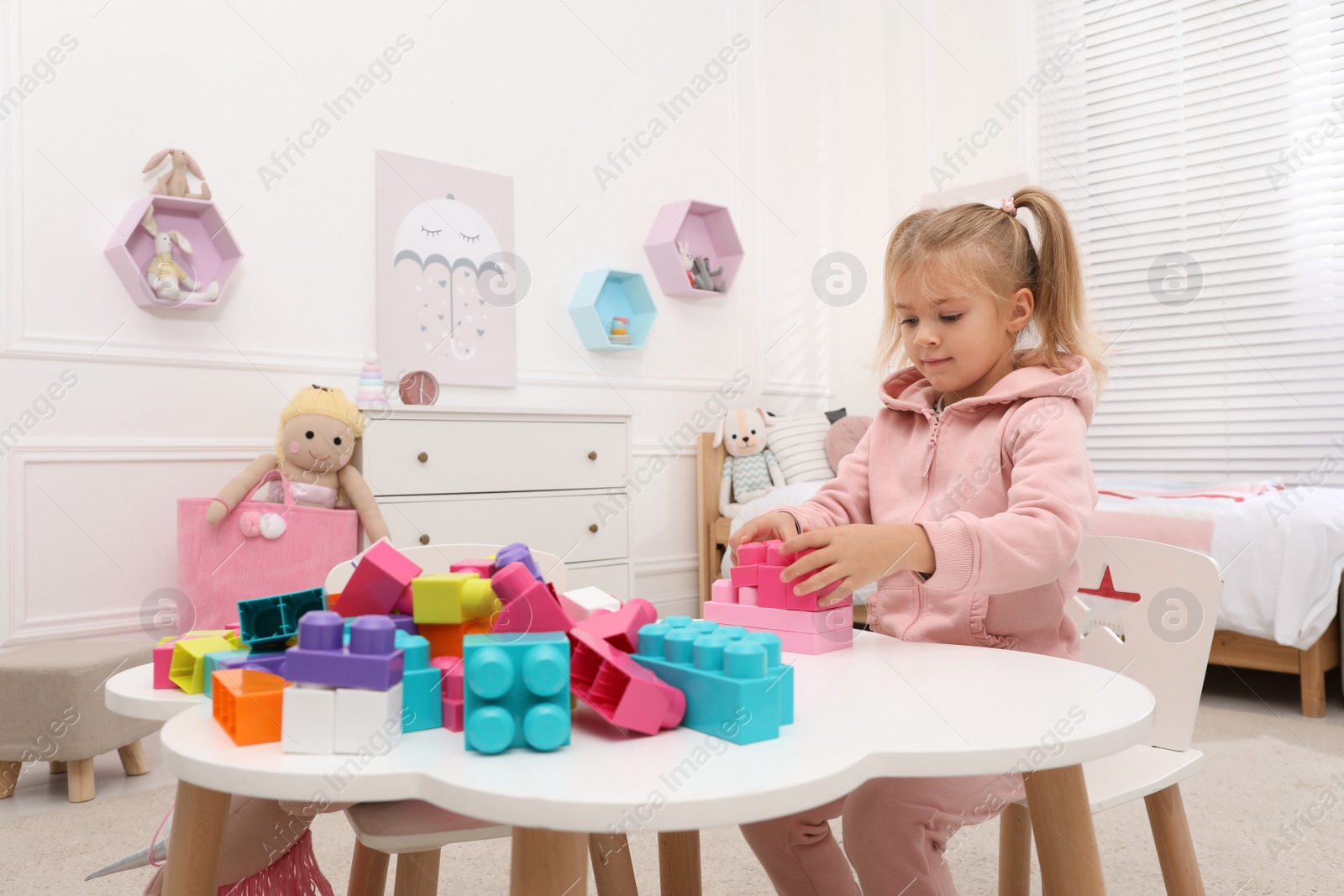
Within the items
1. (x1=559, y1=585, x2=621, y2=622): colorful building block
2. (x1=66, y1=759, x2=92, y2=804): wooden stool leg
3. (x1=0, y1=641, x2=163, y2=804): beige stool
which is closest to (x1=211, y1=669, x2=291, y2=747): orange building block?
(x1=559, y1=585, x2=621, y2=622): colorful building block

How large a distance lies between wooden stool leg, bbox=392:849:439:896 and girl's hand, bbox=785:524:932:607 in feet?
1.63

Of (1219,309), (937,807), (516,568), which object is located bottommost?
(937,807)

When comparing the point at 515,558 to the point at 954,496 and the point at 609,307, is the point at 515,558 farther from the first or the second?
the point at 609,307

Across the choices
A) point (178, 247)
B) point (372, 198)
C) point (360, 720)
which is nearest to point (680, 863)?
point (360, 720)

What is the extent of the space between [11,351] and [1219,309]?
13.9 ft

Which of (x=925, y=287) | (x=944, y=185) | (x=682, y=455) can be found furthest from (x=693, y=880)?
(x=944, y=185)

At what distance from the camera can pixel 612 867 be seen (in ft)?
3.97

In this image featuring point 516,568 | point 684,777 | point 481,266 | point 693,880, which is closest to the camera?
point 684,777

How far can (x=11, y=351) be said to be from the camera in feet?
8.27

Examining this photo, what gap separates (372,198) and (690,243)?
1.42 metres

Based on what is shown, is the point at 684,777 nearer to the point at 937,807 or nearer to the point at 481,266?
the point at 937,807

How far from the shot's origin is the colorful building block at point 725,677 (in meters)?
0.62

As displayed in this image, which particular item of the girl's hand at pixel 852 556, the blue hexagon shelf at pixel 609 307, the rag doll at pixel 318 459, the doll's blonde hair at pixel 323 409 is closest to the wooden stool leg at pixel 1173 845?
the girl's hand at pixel 852 556

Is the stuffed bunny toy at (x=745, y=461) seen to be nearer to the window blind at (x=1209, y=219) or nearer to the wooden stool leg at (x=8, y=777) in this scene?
the window blind at (x=1209, y=219)
